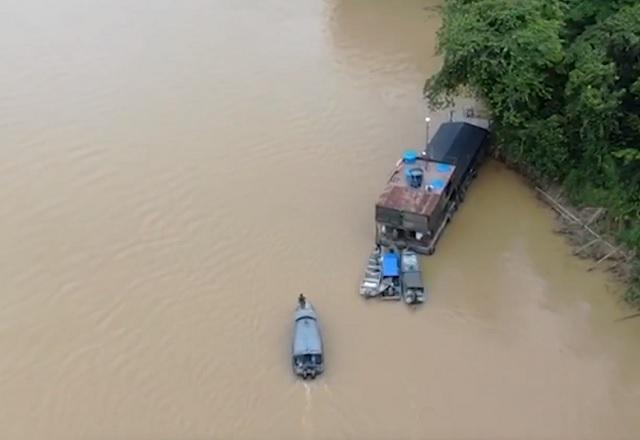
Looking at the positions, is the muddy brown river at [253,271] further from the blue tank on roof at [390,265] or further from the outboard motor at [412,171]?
the outboard motor at [412,171]

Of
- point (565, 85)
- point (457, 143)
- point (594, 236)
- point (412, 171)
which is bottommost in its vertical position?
point (594, 236)

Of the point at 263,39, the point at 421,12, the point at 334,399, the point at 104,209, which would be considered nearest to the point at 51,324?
the point at 104,209

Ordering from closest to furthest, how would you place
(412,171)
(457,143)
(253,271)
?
(253,271)
(412,171)
(457,143)

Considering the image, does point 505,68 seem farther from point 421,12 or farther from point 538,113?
point 421,12

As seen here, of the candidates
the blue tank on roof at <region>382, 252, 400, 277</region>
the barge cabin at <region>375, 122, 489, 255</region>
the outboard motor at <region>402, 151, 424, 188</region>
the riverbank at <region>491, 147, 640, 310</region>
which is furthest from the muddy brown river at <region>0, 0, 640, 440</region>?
the outboard motor at <region>402, 151, 424, 188</region>

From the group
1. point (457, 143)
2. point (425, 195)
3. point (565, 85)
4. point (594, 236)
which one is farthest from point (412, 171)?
point (594, 236)

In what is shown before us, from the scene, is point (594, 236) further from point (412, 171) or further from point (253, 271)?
point (253, 271)

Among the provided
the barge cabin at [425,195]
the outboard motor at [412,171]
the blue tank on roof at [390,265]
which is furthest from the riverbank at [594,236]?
the blue tank on roof at [390,265]
